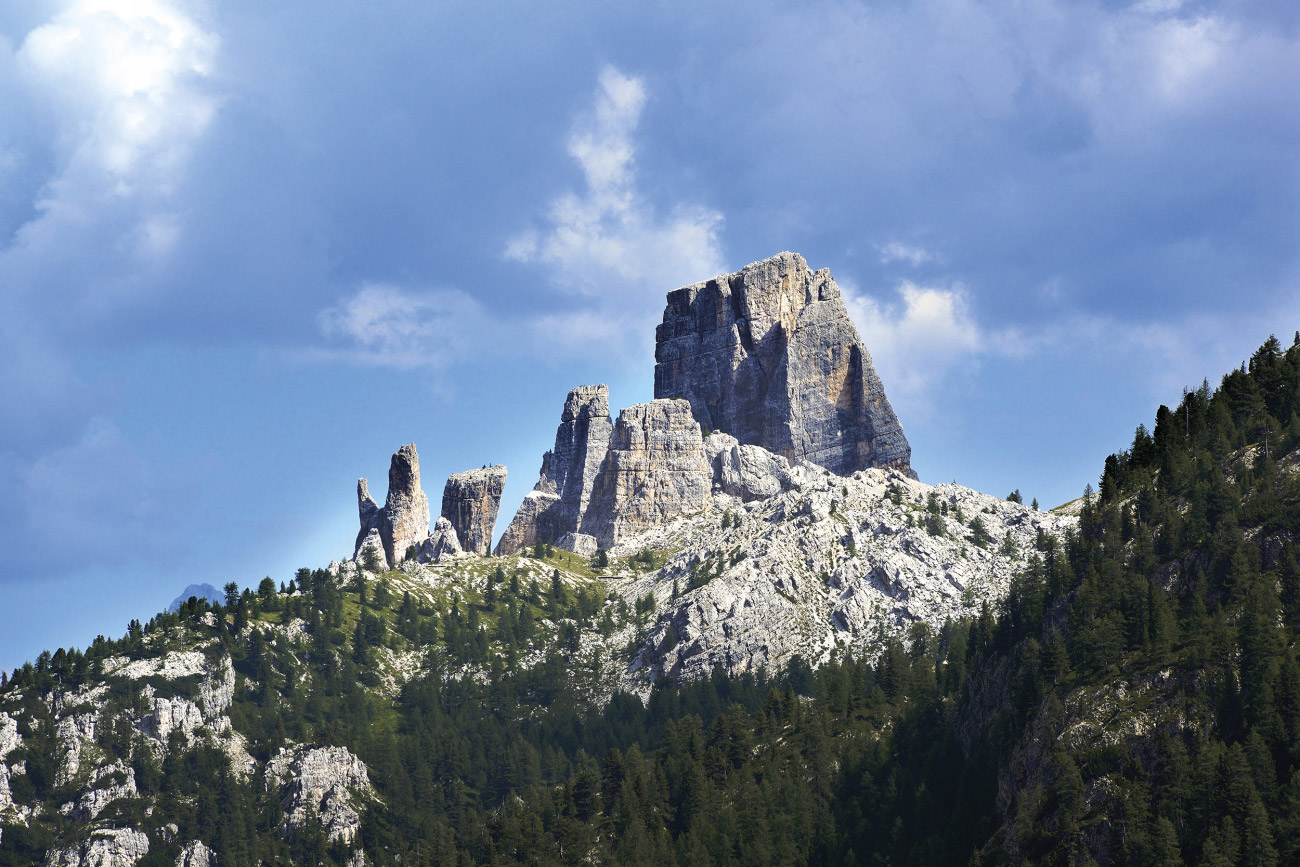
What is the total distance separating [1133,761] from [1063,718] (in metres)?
12.4

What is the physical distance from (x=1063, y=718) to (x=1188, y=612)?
2303 cm

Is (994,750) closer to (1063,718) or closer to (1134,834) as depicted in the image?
(1063,718)

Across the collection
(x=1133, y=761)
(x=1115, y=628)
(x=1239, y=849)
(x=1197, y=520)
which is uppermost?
(x=1197, y=520)

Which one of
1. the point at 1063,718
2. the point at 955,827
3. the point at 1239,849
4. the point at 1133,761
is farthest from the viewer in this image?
the point at 955,827

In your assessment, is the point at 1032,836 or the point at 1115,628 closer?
the point at 1032,836

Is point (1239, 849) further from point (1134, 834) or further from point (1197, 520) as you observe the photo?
point (1197, 520)

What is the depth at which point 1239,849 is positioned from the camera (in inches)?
5861

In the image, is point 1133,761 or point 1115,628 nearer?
point 1133,761

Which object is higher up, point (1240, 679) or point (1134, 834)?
point (1240, 679)

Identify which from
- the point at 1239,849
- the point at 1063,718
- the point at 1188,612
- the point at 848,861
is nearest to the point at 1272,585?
the point at 1188,612

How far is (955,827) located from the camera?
191125 mm

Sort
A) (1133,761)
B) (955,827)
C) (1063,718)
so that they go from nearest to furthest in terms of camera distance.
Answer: (1133,761) < (1063,718) < (955,827)

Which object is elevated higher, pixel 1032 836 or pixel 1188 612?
pixel 1188 612

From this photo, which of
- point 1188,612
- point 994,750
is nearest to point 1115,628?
point 1188,612
